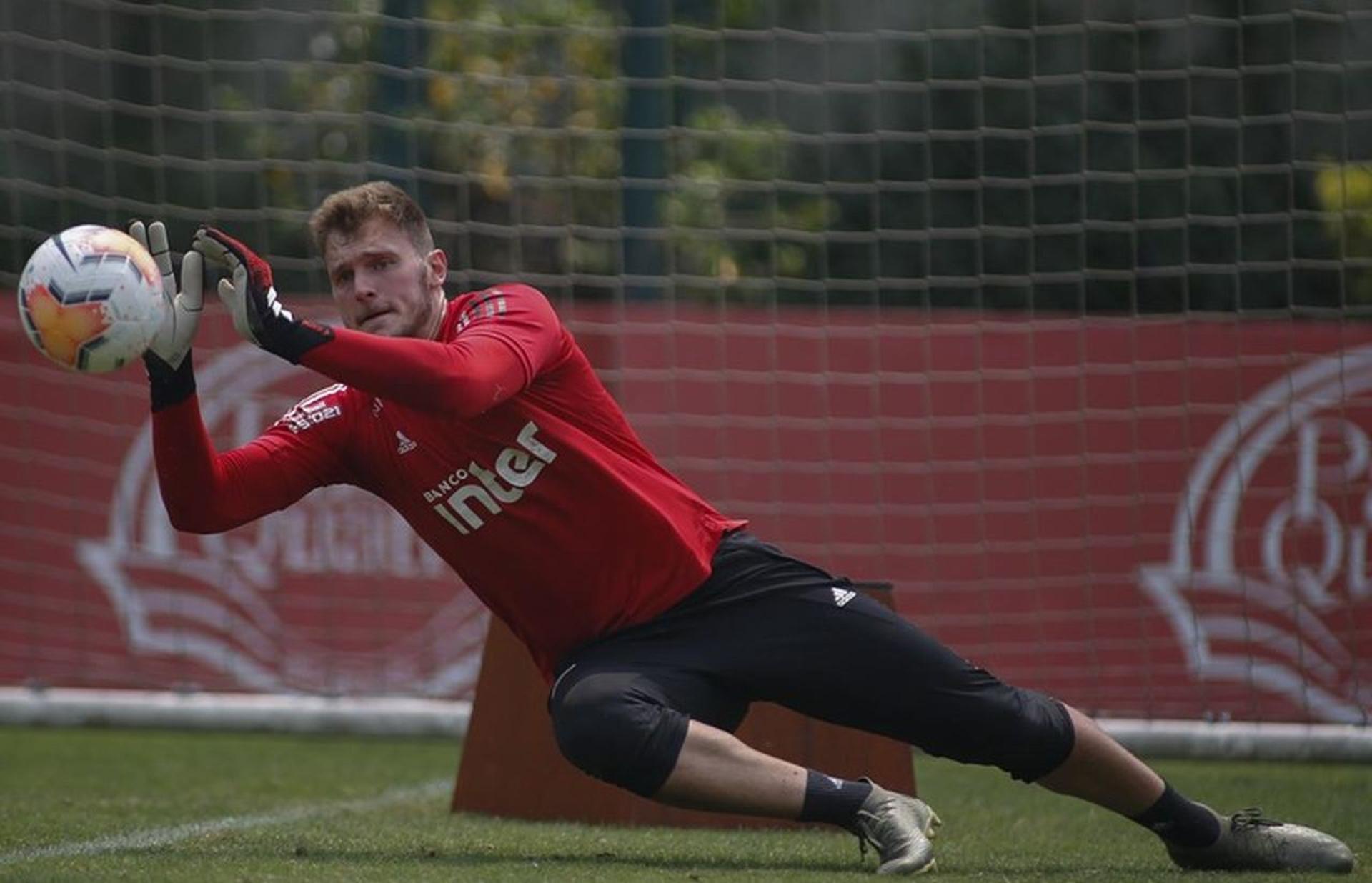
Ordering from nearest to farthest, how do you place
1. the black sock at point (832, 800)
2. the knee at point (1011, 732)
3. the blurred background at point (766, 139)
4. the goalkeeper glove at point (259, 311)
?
1. the goalkeeper glove at point (259, 311)
2. the black sock at point (832, 800)
3. the knee at point (1011, 732)
4. the blurred background at point (766, 139)

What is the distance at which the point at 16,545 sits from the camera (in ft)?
31.6

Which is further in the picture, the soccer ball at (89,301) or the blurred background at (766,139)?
the blurred background at (766,139)

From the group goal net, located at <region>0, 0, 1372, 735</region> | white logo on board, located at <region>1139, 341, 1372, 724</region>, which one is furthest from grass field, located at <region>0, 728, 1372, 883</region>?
goal net, located at <region>0, 0, 1372, 735</region>

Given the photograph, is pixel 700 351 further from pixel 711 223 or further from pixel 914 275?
pixel 711 223

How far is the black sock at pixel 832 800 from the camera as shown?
15.6ft

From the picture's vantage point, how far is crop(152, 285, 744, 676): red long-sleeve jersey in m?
4.88

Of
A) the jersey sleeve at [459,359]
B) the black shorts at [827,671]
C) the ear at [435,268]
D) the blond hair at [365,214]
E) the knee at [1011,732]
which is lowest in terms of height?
the knee at [1011,732]

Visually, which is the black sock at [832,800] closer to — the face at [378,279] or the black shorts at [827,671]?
the black shorts at [827,671]

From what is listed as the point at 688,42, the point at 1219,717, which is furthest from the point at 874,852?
the point at 688,42

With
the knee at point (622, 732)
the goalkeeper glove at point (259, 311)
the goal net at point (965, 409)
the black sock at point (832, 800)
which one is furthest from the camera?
the goal net at point (965, 409)

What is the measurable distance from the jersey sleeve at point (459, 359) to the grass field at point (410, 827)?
1002mm

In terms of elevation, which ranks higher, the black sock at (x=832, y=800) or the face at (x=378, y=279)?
the face at (x=378, y=279)

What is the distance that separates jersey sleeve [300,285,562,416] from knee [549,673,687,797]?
Answer: 66 cm

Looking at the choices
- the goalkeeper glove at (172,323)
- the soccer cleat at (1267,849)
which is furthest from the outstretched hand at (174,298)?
the soccer cleat at (1267,849)
